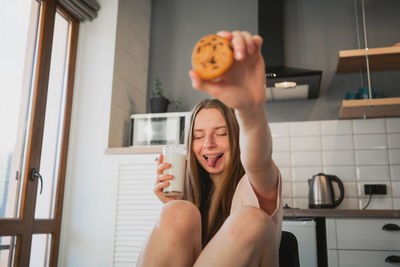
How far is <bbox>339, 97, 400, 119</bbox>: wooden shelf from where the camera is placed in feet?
7.77

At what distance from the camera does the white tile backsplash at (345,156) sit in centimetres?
262

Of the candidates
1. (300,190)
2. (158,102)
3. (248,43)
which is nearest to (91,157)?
(158,102)

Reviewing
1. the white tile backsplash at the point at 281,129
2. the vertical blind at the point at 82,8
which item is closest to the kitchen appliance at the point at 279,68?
the white tile backsplash at the point at 281,129

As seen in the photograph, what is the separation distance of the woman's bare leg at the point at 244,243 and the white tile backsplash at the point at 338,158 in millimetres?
1964

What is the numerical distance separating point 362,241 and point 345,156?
0.74 meters

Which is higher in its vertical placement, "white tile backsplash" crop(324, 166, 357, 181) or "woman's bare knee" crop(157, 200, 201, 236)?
"white tile backsplash" crop(324, 166, 357, 181)

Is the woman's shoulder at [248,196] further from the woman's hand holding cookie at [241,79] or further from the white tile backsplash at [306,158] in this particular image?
the white tile backsplash at [306,158]

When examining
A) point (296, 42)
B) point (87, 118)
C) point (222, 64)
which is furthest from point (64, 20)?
point (222, 64)

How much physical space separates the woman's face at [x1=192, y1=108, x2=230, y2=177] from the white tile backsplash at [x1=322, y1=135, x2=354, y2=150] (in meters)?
1.68

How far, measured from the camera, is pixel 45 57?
2.46 meters

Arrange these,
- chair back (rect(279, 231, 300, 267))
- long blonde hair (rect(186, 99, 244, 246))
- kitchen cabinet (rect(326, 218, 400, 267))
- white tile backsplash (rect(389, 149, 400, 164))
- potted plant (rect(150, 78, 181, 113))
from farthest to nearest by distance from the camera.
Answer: potted plant (rect(150, 78, 181, 113))
white tile backsplash (rect(389, 149, 400, 164))
kitchen cabinet (rect(326, 218, 400, 267))
long blonde hair (rect(186, 99, 244, 246))
chair back (rect(279, 231, 300, 267))

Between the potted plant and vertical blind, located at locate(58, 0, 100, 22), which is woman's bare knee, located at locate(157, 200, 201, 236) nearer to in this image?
the potted plant

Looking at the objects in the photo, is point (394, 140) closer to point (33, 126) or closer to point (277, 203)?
point (277, 203)

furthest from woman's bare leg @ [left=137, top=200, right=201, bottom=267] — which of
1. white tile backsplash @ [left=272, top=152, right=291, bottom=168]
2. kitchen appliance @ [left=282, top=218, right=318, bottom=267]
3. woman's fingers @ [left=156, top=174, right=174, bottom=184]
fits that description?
white tile backsplash @ [left=272, top=152, right=291, bottom=168]
